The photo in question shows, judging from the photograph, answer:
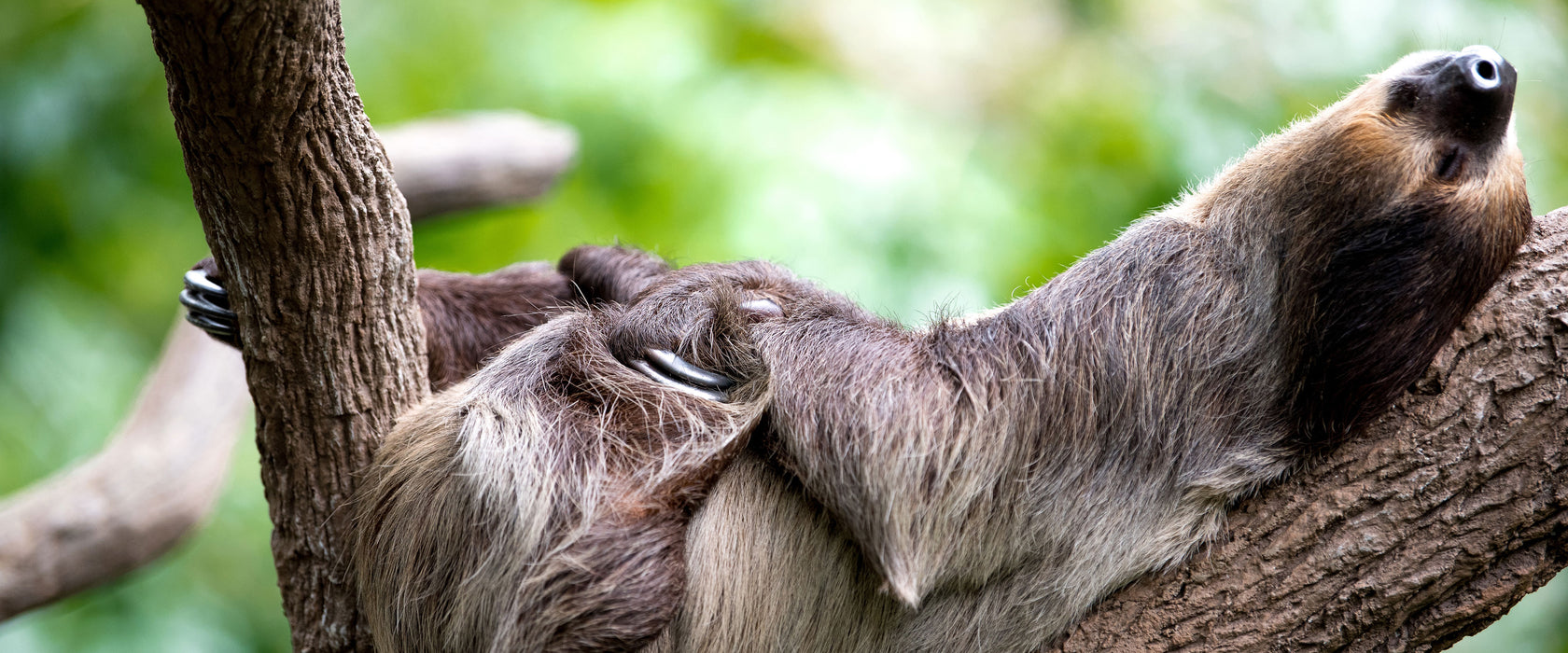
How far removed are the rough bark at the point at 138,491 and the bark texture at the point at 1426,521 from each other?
4123mm

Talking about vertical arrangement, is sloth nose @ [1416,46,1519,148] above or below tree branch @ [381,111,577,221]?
below

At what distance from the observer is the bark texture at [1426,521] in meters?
2.23

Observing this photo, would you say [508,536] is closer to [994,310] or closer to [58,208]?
[994,310]

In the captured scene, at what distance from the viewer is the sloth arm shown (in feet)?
9.50

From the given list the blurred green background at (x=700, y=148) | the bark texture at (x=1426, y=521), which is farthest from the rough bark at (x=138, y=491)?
the bark texture at (x=1426, y=521)

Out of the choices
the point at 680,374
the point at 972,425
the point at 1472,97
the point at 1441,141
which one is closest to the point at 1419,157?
the point at 1441,141

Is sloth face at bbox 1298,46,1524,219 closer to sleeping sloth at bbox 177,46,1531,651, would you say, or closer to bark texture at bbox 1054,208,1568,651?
sleeping sloth at bbox 177,46,1531,651

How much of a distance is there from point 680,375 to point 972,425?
67 cm

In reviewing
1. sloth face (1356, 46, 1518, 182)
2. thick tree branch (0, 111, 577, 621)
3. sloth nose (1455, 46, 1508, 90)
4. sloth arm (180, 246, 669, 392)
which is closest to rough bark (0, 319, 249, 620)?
thick tree branch (0, 111, 577, 621)

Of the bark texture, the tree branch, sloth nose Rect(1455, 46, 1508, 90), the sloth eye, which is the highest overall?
the tree branch

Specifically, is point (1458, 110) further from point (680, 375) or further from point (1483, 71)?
point (680, 375)

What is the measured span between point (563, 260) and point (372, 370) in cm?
90

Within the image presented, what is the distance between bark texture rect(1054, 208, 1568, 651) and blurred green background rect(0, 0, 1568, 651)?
11.6 feet

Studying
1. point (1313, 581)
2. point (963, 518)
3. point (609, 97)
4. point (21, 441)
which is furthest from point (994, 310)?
point (21, 441)
